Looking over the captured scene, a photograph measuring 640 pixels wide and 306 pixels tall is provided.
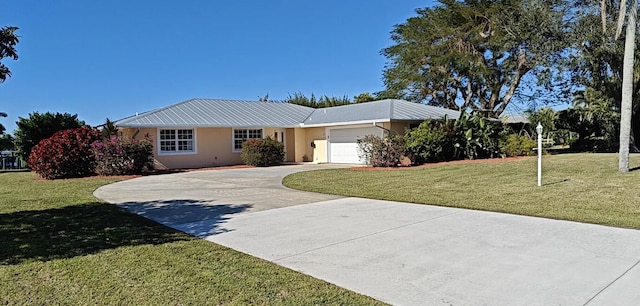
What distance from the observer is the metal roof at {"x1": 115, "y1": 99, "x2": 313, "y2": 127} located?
69.3 ft

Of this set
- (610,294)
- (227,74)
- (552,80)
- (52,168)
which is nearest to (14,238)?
(610,294)

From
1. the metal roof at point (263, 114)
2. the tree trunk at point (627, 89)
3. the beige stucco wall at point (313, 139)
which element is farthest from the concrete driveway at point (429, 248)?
the beige stucco wall at point (313, 139)

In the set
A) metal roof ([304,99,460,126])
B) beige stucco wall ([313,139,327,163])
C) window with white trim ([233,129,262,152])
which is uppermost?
metal roof ([304,99,460,126])

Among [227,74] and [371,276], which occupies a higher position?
[227,74]

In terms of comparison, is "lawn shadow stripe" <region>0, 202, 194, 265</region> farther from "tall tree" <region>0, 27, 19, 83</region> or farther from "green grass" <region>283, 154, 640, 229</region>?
"green grass" <region>283, 154, 640, 229</region>

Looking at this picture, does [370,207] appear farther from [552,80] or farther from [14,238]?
[552,80]

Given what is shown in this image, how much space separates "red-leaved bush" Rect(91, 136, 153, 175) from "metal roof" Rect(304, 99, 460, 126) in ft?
31.9

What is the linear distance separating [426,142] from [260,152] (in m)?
8.84

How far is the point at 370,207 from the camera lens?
888cm

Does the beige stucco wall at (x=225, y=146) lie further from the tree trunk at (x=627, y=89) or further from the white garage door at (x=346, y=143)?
the tree trunk at (x=627, y=89)

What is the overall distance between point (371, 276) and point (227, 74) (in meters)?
32.4

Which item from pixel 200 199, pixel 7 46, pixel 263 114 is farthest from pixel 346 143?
pixel 7 46

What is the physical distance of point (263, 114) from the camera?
26.7 meters

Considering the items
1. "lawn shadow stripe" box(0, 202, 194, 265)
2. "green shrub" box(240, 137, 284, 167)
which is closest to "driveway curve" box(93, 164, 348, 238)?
"lawn shadow stripe" box(0, 202, 194, 265)
